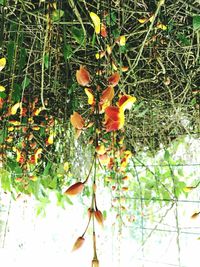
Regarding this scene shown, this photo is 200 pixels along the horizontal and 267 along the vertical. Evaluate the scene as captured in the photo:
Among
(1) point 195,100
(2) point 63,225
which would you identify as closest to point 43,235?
(2) point 63,225

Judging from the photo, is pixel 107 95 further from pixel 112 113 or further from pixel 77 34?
pixel 77 34

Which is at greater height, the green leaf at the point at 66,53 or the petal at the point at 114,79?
the green leaf at the point at 66,53

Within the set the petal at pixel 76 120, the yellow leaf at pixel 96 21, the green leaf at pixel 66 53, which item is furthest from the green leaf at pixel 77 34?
the petal at pixel 76 120

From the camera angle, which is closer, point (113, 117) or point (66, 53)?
point (113, 117)

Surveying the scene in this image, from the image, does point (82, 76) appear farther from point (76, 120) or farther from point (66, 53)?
point (66, 53)

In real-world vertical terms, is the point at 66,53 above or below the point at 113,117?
above

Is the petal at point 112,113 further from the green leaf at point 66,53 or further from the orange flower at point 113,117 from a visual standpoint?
the green leaf at point 66,53

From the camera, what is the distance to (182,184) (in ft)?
4.56

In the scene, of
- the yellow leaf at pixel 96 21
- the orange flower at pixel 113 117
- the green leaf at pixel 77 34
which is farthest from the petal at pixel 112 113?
the green leaf at pixel 77 34

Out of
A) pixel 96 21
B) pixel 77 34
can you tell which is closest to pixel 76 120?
pixel 96 21

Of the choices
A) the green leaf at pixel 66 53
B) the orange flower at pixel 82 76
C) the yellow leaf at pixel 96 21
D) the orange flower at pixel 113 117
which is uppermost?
the green leaf at pixel 66 53

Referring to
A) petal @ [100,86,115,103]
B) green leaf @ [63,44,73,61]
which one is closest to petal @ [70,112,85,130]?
petal @ [100,86,115,103]

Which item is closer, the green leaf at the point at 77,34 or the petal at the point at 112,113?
the petal at the point at 112,113

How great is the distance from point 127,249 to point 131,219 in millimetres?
758
